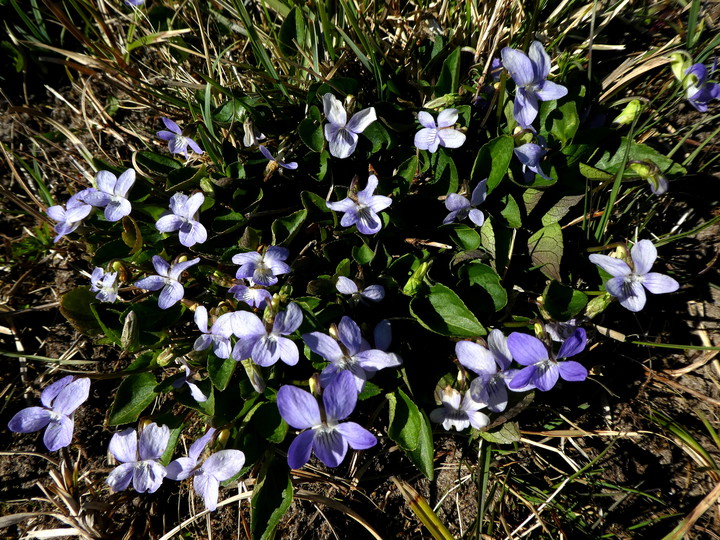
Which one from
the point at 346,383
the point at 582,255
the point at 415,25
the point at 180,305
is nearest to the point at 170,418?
the point at 180,305

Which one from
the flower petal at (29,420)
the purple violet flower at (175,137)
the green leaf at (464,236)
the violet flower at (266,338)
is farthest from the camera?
the purple violet flower at (175,137)

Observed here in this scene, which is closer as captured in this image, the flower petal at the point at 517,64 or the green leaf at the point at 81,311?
the flower petal at the point at 517,64

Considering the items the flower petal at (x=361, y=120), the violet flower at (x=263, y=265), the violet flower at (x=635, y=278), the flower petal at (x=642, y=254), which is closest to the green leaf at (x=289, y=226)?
the violet flower at (x=263, y=265)

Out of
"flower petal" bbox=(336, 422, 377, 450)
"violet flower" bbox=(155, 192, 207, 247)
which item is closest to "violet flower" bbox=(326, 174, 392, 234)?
"violet flower" bbox=(155, 192, 207, 247)

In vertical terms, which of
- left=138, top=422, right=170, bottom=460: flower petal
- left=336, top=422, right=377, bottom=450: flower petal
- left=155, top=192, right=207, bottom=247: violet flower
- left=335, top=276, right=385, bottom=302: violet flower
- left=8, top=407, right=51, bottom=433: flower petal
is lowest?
left=138, top=422, right=170, bottom=460: flower petal

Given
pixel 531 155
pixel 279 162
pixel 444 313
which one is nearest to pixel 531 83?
pixel 531 155

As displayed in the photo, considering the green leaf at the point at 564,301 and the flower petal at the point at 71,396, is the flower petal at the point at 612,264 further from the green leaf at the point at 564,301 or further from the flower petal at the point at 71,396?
the flower petal at the point at 71,396

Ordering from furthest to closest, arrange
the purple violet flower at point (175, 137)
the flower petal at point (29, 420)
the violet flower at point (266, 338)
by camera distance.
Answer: the purple violet flower at point (175, 137), the flower petal at point (29, 420), the violet flower at point (266, 338)

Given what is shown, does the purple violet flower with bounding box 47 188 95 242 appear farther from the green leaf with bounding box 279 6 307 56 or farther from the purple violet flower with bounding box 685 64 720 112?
the purple violet flower with bounding box 685 64 720 112
